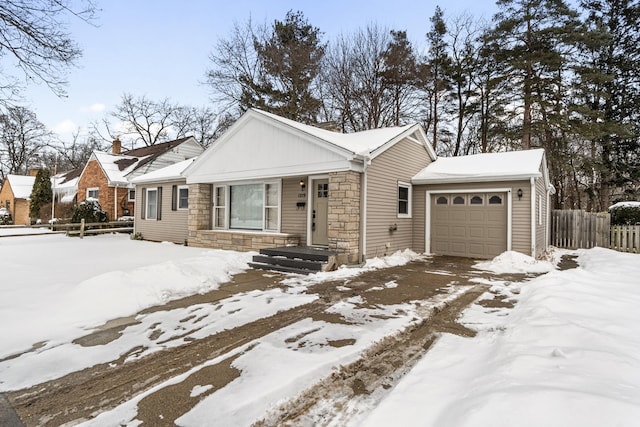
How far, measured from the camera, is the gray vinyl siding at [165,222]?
13.3 m

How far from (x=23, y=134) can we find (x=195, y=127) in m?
16.4

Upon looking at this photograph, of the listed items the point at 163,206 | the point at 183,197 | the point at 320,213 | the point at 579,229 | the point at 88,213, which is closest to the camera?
the point at 320,213

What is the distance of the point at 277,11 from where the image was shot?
19.5 m

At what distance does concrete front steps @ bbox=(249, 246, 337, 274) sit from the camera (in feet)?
24.7

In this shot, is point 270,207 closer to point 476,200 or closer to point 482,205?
point 476,200

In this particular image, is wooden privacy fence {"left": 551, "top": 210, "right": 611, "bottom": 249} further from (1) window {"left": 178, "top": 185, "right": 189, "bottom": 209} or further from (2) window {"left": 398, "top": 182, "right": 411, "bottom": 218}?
(1) window {"left": 178, "top": 185, "right": 189, "bottom": 209}

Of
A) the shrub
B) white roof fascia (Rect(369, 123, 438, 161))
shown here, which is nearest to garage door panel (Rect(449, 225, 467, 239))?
white roof fascia (Rect(369, 123, 438, 161))

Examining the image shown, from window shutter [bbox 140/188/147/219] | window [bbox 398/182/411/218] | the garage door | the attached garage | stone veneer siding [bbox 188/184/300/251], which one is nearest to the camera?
the attached garage

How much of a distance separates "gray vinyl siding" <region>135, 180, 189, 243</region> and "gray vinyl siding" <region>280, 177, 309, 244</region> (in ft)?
16.9

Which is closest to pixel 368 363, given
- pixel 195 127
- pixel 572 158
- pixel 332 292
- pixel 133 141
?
pixel 332 292

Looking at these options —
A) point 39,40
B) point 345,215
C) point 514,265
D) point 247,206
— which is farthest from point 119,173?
point 514,265

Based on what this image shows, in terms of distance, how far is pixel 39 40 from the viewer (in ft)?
17.9

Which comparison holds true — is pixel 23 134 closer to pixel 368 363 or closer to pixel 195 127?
pixel 195 127

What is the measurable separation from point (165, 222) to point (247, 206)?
499 centimetres
